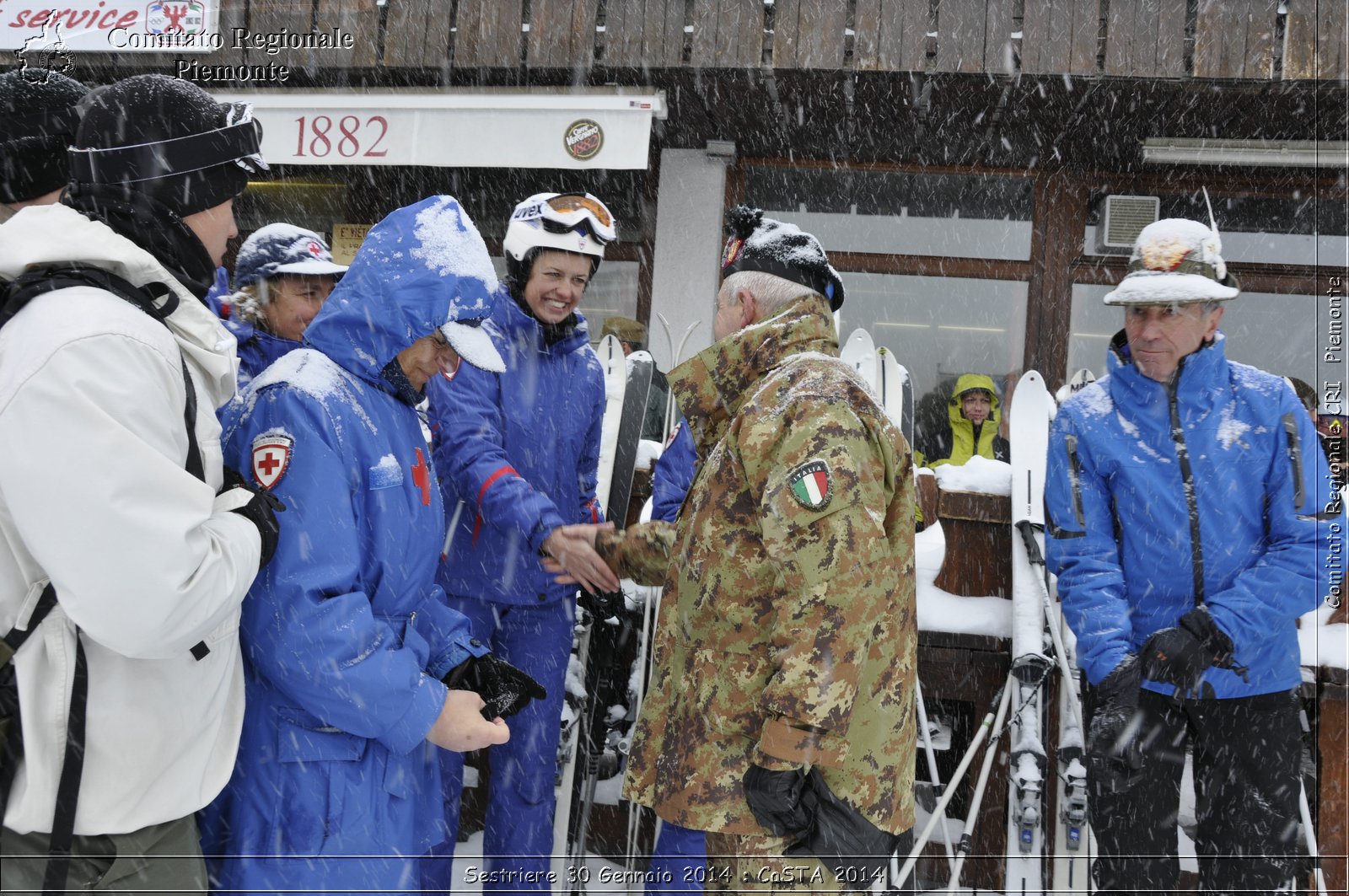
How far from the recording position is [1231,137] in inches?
246

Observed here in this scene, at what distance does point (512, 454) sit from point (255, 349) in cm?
86

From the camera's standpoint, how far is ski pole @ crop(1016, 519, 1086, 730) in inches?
135

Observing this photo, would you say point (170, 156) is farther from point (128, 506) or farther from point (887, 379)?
point (887, 379)

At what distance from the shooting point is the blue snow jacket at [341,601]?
1.69 meters

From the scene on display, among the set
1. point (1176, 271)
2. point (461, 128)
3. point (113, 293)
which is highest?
point (461, 128)

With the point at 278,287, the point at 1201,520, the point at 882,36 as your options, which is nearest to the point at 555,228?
the point at 278,287

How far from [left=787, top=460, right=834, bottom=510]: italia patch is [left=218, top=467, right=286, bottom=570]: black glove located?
3.22 ft

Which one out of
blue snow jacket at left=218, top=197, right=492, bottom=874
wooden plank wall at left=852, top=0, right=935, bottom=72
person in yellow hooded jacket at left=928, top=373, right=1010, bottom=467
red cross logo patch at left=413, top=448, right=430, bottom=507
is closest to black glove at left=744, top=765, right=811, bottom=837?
blue snow jacket at left=218, top=197, right=492, bottom=874

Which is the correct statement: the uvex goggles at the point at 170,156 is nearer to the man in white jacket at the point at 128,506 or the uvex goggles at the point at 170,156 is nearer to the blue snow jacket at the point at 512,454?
the man in white jacket at the point at 128,506

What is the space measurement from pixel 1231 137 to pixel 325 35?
6142 mm

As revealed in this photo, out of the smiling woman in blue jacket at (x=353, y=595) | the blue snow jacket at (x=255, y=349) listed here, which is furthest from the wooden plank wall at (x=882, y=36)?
the smiling woman in blue jacket at (x=353, y=595)

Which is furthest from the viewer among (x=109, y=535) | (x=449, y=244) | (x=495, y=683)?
(x=495, y=683)

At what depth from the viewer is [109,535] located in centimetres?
130

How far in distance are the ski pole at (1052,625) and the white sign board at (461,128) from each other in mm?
3479
